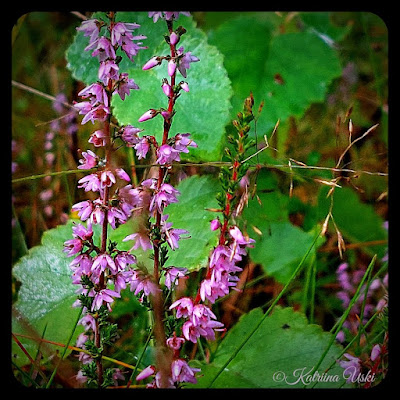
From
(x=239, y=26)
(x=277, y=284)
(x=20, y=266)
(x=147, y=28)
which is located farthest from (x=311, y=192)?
(x=20, y=266)

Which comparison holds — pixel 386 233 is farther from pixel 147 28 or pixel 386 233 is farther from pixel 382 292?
pixel 147 28

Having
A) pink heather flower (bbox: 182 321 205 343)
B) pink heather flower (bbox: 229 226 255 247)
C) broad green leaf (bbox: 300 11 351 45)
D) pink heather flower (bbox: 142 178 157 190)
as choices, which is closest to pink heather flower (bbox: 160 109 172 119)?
pink heather flower (bbox: 142 178 157 190)

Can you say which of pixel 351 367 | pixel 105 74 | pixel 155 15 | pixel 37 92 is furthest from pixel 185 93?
pixel 351 367

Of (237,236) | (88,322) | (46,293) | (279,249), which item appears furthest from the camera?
(279,249)

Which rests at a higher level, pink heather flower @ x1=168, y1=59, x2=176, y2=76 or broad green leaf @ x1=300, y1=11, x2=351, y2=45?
broad green leaf @ x1=300, y1=11, x2=351, y2=45

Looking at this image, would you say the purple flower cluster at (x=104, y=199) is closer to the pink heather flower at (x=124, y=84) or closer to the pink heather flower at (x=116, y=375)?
the pink heather flower at (x=124, y=84)

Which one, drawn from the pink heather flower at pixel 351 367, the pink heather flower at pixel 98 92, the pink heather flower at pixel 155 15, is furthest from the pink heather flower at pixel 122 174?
the pink heather flower at pixel 351 367

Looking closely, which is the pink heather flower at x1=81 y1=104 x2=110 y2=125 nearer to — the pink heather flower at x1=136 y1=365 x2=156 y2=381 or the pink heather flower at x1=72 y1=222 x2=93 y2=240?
the pink heather flower at x1=72 y1=222 x2=93 y2=240

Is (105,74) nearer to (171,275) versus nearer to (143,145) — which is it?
(143,145)

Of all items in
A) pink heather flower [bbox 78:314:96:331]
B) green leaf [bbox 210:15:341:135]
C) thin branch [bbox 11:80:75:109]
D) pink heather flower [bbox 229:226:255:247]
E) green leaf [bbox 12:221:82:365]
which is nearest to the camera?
pink heather flower [bbox 229:226:255:247]
